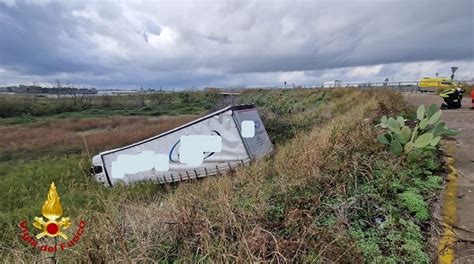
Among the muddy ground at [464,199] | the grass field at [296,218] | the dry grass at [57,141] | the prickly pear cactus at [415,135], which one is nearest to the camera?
the grass field at [296,218]

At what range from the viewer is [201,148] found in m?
9.95

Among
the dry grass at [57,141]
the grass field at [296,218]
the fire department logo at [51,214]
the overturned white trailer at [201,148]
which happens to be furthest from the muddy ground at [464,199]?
the dry grass at [57,141]

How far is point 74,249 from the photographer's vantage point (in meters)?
3.05

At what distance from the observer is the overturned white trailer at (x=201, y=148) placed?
9.12m

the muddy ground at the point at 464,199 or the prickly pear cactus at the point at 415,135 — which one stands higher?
the prickly pear cactus at the point at 415,135

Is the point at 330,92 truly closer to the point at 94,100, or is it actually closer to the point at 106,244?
the point at 106,244

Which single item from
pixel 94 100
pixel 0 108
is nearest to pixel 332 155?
pixel 0 108

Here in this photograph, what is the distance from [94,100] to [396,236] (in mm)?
55547

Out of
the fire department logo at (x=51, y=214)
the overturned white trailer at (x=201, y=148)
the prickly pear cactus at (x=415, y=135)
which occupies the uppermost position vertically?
the fire department logo at (x=51, y=214)

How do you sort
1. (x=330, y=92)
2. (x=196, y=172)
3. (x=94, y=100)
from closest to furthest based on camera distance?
(x=196, y=172) < (x=330, y=92) < (x=94, y=100)

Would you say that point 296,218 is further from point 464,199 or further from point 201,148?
point 201,148

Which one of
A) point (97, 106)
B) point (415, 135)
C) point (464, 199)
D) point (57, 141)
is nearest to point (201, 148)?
point (415, 135)

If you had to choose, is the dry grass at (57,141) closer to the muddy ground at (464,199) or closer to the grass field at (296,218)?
the grass field at (296,218)

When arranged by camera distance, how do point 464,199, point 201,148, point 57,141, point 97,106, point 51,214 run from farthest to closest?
point 97,106
point 57,141
point 201,148
point 464,199
point 51,214
